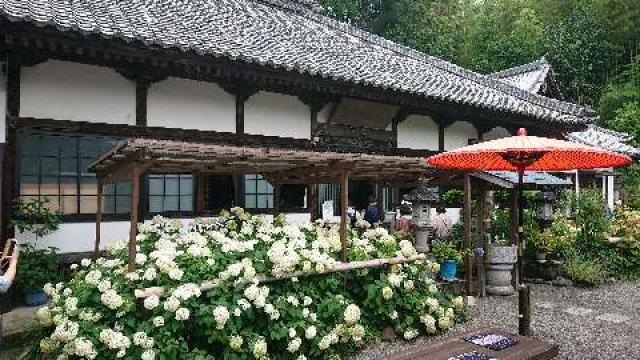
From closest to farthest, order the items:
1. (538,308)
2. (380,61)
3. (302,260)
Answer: (302,260), (538,308), (380,61)

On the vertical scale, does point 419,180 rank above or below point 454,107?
below

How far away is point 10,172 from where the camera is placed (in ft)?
24.7

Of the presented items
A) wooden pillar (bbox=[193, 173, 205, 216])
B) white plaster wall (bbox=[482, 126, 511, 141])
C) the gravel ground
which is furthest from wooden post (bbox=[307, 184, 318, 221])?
white plaster wall (bbox=[482, 126, 511, 141])

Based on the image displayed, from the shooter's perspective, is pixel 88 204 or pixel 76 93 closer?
pixel 76 93

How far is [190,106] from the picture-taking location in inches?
361

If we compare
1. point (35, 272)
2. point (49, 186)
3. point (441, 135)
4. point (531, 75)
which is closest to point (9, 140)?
point (49, 186)

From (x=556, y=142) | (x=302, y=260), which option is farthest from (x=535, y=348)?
(x=302, y=260)

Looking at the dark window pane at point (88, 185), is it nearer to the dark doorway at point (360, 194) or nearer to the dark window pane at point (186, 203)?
the dark window pane at point (186, 203)

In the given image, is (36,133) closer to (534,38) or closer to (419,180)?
(419,180)

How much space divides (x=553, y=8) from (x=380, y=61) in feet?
105

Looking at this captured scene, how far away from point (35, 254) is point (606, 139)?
2453 cm

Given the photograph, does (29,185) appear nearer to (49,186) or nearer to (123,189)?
(49,186)

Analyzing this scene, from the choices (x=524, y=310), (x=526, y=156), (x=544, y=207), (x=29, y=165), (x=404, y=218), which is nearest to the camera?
(x=526, y=156)

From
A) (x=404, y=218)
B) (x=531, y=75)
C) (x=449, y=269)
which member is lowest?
(x=449, y=269)
